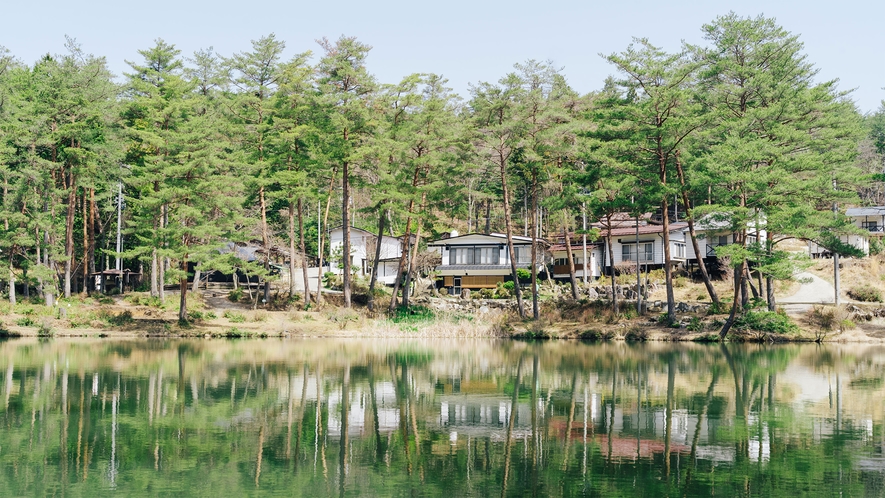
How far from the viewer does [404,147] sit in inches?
1847

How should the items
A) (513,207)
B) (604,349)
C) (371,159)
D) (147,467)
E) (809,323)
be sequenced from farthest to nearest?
(513,207) → (371,159) → (809,323) → (604,349) → (147,467)

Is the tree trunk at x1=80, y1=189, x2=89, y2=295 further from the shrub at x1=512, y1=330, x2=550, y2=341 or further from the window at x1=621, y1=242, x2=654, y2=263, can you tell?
the window at x1=621, y1=242, x2=654, y2=263

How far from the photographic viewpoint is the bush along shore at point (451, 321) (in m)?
40.5

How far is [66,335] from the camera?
42.3 m

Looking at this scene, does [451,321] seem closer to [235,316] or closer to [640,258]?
[235,316]

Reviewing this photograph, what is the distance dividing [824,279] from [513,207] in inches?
1258

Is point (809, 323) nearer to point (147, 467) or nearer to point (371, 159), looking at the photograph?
point (371, 159)

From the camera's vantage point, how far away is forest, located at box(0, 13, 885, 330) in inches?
1560

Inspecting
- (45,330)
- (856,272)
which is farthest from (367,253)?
(856,272)

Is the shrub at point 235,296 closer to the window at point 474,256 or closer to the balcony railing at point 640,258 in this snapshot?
the window at point 474,256

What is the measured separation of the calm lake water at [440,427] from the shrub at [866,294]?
17.3 m

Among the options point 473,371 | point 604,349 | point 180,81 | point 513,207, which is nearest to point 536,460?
point 473,371

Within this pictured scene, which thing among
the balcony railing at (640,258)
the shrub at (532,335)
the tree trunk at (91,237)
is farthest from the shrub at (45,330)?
the balcony railing at (640,258)

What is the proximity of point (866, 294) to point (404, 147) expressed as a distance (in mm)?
27665
